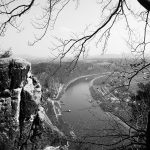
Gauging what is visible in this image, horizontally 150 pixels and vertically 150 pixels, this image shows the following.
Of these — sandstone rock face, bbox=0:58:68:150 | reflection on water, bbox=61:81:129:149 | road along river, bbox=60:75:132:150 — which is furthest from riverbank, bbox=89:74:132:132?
reflection on water, bbox=61:81:129:149

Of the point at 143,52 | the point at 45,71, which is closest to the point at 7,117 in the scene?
the point at 143,52

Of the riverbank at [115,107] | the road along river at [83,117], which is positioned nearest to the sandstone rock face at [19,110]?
the road along river at [83,117]

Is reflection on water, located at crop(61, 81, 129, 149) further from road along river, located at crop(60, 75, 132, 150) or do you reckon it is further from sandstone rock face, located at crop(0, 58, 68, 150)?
sandstone rock face, located at crop(0, 58, 68, 150)

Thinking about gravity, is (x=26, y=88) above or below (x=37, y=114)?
above

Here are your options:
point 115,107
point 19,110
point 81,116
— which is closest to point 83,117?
point 81,116

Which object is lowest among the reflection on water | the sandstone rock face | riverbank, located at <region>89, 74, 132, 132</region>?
the reflection on water

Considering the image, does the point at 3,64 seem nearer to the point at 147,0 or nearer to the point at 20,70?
the point at 20,70

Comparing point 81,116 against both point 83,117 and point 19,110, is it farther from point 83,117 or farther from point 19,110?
point 19,110

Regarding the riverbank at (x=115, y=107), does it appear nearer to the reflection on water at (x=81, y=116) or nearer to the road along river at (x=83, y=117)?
the road along river at (x=83, y=117)
